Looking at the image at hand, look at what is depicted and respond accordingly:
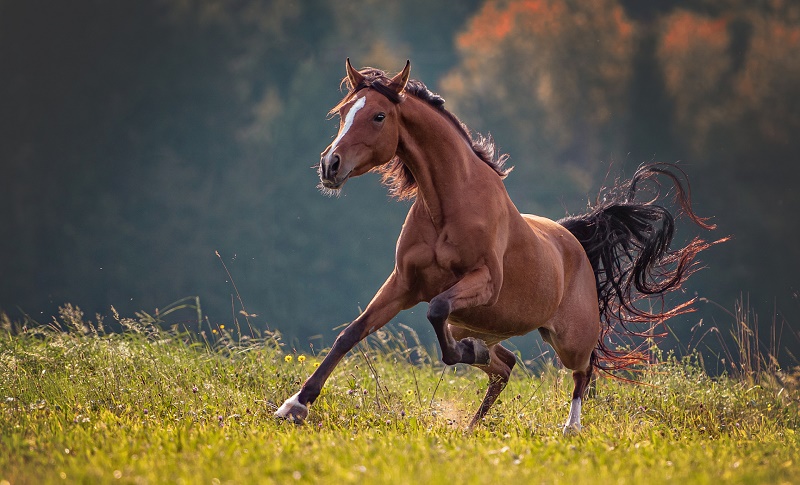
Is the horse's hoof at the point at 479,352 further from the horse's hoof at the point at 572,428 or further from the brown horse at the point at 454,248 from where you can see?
the horse's hoof at the point at 572,428

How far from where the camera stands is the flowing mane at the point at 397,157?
5.23 meters

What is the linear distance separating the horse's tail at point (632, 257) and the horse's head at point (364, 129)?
2.73 meters

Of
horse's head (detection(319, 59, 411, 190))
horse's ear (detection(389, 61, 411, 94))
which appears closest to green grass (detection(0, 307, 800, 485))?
horse's head (detection(319, 59, 411, 190))

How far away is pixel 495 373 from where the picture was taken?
6832 millimetres

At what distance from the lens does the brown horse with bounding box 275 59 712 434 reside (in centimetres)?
507

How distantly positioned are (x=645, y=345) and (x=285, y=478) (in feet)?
16.4

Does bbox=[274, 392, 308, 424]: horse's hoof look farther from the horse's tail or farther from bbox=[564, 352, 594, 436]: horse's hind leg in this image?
the horse's tail

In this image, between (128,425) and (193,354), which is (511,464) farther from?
(193,354)

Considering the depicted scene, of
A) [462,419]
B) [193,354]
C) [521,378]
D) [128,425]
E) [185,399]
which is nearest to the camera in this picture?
[128,425]

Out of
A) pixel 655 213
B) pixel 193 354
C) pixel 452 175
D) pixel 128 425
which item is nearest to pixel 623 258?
pixel 655 213

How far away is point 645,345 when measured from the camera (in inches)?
302

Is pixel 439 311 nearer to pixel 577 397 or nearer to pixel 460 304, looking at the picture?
pixel 460 304

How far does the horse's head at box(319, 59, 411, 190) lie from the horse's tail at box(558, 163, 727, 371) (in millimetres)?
2727

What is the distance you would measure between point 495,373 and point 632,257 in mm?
1631
